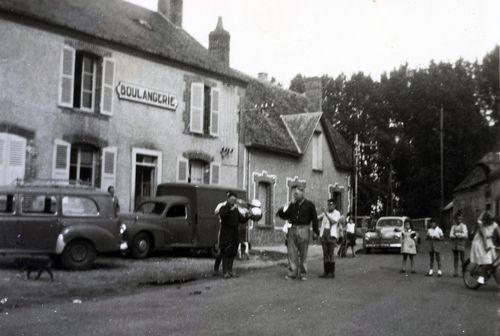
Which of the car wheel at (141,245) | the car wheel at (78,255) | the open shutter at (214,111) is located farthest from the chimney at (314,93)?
the car wheel at (78,255)

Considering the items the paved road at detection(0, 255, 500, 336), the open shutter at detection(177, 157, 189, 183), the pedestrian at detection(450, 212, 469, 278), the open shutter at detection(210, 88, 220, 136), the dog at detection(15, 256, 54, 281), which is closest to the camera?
the paved road at detection(0, 255, 500, 336)

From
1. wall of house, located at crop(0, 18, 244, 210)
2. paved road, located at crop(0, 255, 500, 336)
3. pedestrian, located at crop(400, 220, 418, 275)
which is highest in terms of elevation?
wall of house, located at crop(0, 18, 244, 210)

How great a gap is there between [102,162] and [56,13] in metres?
4.61

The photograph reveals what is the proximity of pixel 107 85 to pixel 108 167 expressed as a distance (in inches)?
101

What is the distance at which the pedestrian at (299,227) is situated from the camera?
1256 cm

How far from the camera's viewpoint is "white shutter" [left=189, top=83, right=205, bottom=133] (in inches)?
854

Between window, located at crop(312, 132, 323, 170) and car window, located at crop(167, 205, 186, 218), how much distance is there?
46.6ft

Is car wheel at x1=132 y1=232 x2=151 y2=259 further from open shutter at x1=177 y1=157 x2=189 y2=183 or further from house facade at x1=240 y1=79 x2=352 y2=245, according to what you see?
house facade at x1=240 y1=79 x2=352 y2=245

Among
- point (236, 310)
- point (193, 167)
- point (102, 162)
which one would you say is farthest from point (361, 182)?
point (236, 310)

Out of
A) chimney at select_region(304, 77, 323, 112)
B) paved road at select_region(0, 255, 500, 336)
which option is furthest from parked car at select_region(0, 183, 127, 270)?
chimney at select_region(304, 77, 323, 112)

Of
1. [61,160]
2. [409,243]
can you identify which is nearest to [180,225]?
[61,160]

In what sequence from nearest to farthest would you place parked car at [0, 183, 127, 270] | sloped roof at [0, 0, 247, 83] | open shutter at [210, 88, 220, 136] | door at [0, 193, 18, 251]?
door at [0, 193, 18, 251], parked car at [0, 183, 127, 270], sloped roof at [0, 0, 247, 83], open shutter at [210, 88, 220, 136]

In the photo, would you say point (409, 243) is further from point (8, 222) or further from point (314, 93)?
point (314, 93)

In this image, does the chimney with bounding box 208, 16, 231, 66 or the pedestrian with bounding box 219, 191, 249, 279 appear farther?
the chimney with bounding box 208, 16, 231, 66
